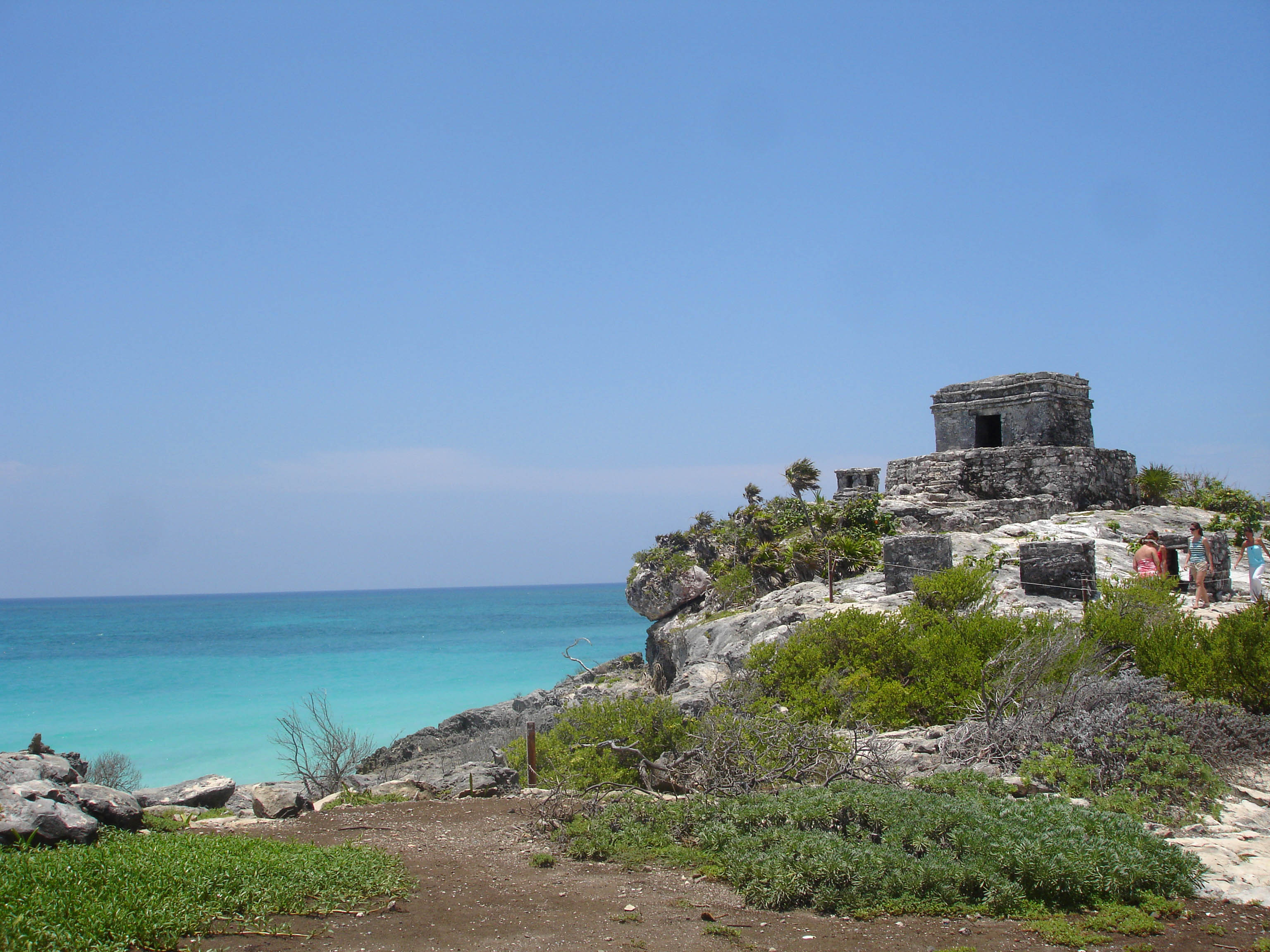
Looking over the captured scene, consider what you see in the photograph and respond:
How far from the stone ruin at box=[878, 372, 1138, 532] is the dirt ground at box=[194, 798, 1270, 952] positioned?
12588 mm

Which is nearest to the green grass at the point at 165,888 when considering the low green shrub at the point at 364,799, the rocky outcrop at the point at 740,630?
the low green shrub at the point at 364,799

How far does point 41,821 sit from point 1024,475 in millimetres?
17110

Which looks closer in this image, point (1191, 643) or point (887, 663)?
point (1191, 643)

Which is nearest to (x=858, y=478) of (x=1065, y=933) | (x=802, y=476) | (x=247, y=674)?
(x=802, y=476)

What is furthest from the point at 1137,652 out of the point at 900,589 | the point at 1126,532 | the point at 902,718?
the point at 1126,532

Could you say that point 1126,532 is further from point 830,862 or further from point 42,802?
point 42,802

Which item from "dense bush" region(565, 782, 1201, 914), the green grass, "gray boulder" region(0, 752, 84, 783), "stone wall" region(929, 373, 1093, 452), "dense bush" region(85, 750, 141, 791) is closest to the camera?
the green grass

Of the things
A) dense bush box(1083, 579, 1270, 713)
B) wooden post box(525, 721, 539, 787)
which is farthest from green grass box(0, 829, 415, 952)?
dense bush box(1083, 579, 1270, 713)

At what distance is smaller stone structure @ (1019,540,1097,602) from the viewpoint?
11.2m

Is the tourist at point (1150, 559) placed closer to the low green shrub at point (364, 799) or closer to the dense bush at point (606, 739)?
the dense bush at point (606, 739)

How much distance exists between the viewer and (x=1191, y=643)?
8.13 meters

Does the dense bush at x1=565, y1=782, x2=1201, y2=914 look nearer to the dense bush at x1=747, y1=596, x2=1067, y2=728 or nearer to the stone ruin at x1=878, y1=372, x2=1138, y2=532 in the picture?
the dense bush at x1=747, y1=596, x2=1067, y2=728

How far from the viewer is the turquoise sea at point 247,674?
2752 cm

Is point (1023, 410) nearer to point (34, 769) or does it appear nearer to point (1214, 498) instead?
point (1214, 498)
